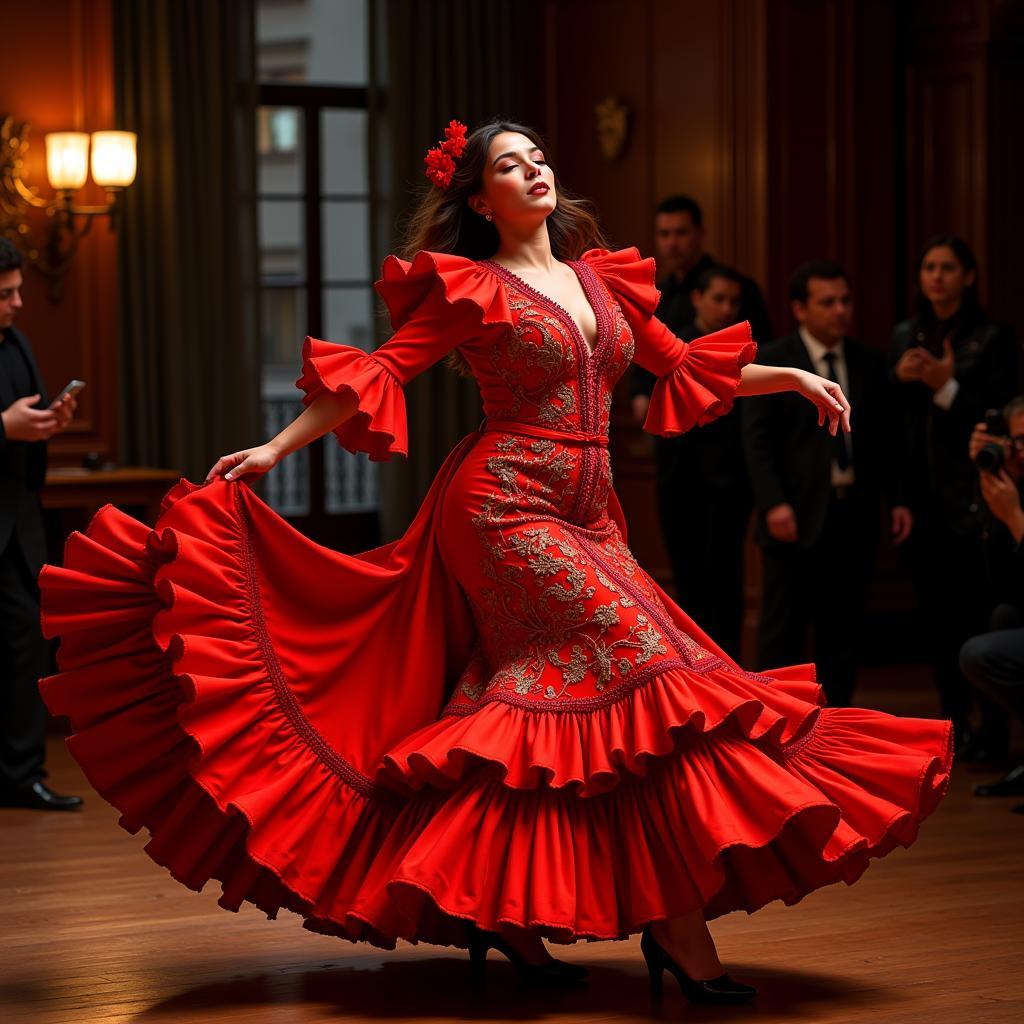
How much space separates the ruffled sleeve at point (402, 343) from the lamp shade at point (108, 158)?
390 cm

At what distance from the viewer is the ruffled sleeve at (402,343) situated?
3141mm

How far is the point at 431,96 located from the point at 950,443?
3.85m

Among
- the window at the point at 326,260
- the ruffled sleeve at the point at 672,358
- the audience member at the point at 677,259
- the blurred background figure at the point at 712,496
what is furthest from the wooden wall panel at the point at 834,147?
the ruffled sleeve at the point at 672,358

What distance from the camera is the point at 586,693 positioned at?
3.12 m

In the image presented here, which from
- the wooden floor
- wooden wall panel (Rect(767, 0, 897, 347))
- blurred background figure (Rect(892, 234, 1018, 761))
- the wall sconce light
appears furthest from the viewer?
wooden wall panel (Rect(767, 0, 897, 347))

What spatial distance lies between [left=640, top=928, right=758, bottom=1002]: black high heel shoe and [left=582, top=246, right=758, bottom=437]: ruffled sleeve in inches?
36.6

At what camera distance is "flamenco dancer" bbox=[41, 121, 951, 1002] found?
3000 millimetres

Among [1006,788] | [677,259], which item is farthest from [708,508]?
[1006,788]

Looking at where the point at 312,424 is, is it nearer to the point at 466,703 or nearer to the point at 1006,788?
the point at 466,703

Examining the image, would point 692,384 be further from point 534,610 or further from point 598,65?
point 598,65

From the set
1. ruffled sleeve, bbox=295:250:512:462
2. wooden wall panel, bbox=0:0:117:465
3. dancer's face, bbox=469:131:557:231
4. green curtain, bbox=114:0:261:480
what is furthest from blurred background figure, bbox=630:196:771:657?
green curtain, bbox=114:0:261:480

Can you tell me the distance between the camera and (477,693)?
130 inches

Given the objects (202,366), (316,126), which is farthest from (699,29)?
(202,366)

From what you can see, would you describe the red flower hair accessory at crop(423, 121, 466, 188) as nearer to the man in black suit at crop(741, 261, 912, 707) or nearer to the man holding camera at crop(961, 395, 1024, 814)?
the man holding camera at crop(961, 395, 1024, 814)
